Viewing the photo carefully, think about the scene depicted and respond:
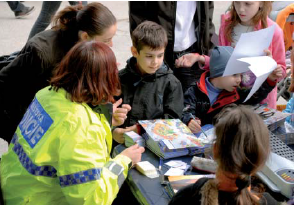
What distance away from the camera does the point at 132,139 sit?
2.13 m

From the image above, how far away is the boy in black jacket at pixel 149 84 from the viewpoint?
2518 mm

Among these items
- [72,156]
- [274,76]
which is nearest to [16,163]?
[72,156]

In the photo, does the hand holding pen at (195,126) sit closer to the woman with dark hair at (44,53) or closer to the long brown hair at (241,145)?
the woman with dark hair at (44,53)

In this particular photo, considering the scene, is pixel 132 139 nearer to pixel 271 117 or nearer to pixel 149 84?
pixel 149 84

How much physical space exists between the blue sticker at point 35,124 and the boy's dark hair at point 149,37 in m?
0.91

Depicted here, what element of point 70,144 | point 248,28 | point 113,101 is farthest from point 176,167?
point 248,28

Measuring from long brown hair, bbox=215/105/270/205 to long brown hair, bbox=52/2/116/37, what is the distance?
4.37ft

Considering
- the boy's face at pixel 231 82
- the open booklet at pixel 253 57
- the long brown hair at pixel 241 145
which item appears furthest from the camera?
the boy's face at pixel 231 82

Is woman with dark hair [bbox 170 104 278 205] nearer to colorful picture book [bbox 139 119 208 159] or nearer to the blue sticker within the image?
colorful picture book [bbox 139 119 208 159]

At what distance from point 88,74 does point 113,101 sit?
219mm

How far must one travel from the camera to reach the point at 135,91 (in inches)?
101

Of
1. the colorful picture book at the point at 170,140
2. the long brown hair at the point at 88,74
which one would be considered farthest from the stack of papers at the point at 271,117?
the long brown hair at the point at 88,74

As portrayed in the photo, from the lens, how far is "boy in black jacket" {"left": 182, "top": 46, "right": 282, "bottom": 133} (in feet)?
8.45

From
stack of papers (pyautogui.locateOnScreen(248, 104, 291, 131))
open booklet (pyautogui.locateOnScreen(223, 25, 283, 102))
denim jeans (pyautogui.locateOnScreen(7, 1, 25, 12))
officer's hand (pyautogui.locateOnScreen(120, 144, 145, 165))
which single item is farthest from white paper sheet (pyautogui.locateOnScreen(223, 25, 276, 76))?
denim jeans (pyautogui.locateOnScreen(7, 1, 25, 12))
